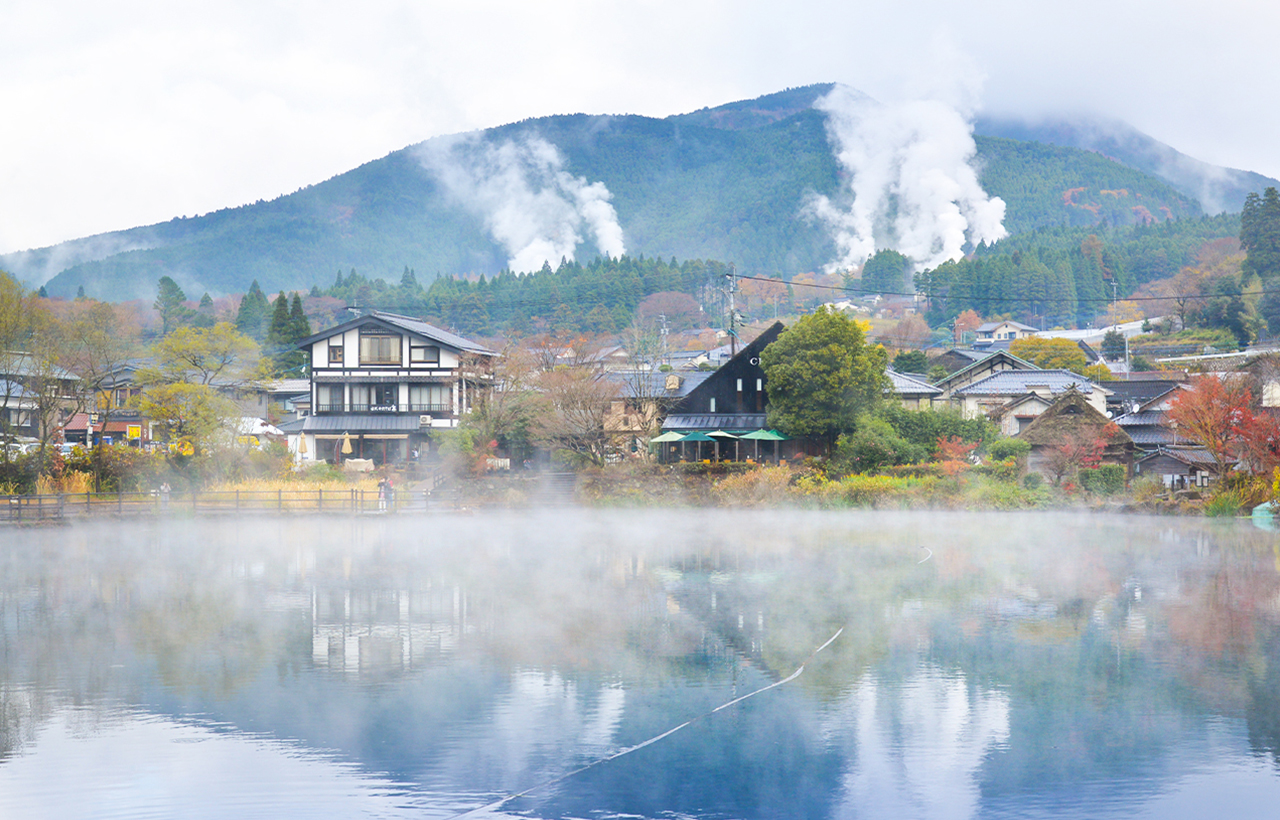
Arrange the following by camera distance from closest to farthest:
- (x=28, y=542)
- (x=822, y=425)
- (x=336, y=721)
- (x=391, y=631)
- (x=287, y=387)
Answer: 1. (x=336, y=721)
2. (x=391, y=631)
3. (x=28, y=542)
4. (x=822, y=425)
5. (x=287, y=387)

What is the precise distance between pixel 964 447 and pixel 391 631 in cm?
2651

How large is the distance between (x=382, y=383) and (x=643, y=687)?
133 feet

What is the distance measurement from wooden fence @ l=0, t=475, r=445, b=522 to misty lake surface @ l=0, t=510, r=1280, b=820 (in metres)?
9.60

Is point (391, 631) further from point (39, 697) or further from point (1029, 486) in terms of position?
point (1029, 486)

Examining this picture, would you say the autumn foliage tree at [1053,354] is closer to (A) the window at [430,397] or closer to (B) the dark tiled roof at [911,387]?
(B) the dark tiled roof at [911,387]

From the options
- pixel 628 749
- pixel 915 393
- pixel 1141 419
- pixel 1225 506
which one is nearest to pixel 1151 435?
pixel 1141 419

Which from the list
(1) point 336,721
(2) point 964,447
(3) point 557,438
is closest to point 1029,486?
(2) point 964,447

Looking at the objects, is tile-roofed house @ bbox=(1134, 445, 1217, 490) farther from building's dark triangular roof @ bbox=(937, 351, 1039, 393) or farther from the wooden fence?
the wooden fence

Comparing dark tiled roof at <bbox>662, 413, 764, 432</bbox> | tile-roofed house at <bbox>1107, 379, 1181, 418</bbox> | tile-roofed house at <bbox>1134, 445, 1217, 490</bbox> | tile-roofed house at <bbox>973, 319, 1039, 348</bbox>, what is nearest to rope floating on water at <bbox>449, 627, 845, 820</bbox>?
tile-roofed house at <bbox>1134, 445, 1217, 490</bbox>

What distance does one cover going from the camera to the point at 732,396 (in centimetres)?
4741

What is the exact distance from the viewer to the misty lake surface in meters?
9.07

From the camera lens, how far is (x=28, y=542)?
85.1 feet

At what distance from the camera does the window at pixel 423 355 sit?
1975 inches

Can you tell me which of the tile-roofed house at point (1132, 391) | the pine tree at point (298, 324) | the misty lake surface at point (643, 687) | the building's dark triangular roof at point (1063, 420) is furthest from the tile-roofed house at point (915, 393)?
the pine tree at point (298, 324)
